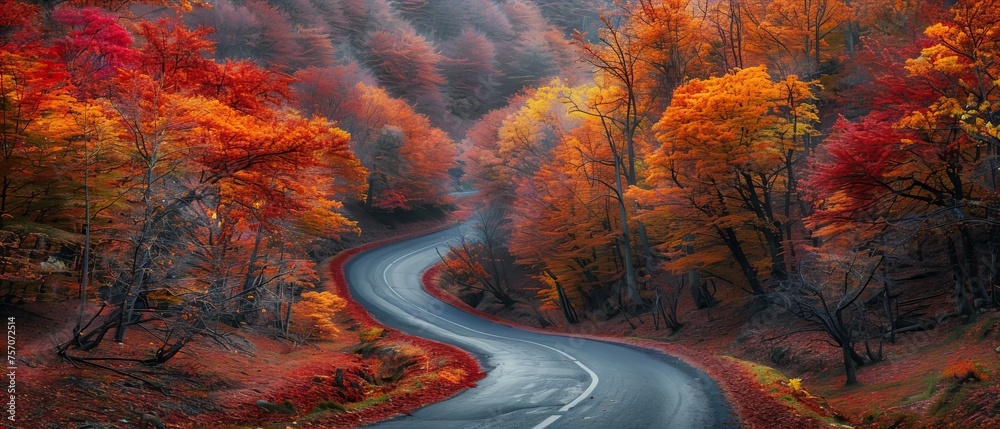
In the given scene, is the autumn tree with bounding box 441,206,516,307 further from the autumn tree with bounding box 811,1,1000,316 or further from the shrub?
the autumn tree with bounding box 811,1,1000,316

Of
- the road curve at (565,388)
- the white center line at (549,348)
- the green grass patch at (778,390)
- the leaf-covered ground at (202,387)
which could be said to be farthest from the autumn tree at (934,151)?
the leaf-covered ground at (202,387)

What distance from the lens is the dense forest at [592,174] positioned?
12.7 meters

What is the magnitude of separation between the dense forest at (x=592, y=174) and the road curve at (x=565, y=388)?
11.9ft

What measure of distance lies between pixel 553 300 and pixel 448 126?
44675 mm

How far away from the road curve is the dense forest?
3640 mm

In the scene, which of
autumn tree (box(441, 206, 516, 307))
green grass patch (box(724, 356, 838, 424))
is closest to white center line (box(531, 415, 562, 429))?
green grass patch (box(724, 356, 838, 424))

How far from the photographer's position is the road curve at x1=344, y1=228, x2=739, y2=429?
32.3 ft

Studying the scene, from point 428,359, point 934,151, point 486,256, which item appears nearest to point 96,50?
point 428,359

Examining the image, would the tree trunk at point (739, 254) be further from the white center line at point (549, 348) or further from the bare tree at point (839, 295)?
the white center line at point (549, 348)

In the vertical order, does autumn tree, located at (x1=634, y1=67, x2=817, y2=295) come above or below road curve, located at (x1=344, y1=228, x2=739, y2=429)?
above

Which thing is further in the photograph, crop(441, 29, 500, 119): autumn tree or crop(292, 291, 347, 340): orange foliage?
crop(441, 29, 500, 119): autumn tree

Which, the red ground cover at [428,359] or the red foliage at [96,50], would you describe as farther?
the red foliage at [96,50]

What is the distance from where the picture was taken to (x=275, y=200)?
17.3 metres

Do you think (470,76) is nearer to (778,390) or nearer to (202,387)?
(778,390)
